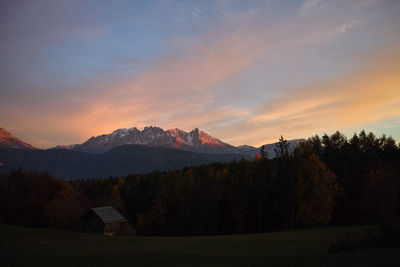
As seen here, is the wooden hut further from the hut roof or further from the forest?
the forest

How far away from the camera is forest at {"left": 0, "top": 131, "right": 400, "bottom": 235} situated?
55250 mm

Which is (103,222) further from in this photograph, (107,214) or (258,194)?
(258,194)

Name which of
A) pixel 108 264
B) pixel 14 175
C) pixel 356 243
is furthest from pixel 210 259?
pixel 14 175

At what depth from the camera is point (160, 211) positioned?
7756 centimetres

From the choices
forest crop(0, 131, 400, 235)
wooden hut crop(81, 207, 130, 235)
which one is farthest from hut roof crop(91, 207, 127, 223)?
forest crop(0, 131, 400, 235)

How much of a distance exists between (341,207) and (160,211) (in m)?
42.6

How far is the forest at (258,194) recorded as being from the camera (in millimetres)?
55250

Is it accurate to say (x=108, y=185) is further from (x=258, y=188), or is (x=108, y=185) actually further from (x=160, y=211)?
(x=258, y=188)

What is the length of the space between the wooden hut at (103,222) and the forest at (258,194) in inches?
206

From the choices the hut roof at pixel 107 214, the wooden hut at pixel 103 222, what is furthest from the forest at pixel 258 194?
the hut roof at pixel 107 214

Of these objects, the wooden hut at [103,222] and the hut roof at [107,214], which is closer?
the wooden hut at [103,222]

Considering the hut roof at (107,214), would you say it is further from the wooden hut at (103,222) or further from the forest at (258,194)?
the forest at (258,194)

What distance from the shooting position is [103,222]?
6294cm

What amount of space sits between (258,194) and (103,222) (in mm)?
32997
